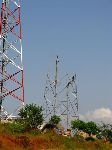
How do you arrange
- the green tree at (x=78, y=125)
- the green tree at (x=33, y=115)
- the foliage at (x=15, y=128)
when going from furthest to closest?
1. the green tree at (x=78, y=125)
2. the green tree at (x=33, y=115)
3. the foliage at (x=15, y=128)

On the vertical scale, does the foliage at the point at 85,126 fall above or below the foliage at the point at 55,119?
below

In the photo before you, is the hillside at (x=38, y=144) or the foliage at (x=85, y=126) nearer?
the hillside at (x=38, y=144)

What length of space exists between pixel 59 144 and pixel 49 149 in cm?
605

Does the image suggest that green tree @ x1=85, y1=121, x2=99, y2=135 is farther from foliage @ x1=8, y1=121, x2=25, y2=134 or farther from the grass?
foliage @ x1=8, y1=121, x2=25, y2=134

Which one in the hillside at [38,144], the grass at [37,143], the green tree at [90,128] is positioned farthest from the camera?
the green tree at [90,128]

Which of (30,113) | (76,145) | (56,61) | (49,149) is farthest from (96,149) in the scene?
(56,61)

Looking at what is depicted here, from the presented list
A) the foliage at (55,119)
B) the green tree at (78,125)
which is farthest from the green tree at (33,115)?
the green tree at (78,125)

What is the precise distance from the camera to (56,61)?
6412 cm

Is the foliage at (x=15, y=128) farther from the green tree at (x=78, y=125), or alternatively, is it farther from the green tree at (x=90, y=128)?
the green tree at (x=90, y=128)

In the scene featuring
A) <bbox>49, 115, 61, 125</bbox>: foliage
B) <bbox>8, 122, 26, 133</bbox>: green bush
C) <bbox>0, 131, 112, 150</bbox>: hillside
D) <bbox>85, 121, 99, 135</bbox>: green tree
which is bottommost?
<bbox>0, 131, 112, 150</bbox>: hillside

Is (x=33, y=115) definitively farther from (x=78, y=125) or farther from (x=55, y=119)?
(x=78, y=125)

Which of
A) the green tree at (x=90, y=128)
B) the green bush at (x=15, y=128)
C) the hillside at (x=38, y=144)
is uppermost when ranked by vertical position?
the green tree at (x=90, y=128)

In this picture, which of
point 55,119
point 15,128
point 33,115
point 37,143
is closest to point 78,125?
point 55,119

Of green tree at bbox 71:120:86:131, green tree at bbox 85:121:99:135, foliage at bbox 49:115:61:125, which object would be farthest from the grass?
green tree at bbox 85:121:99:135
